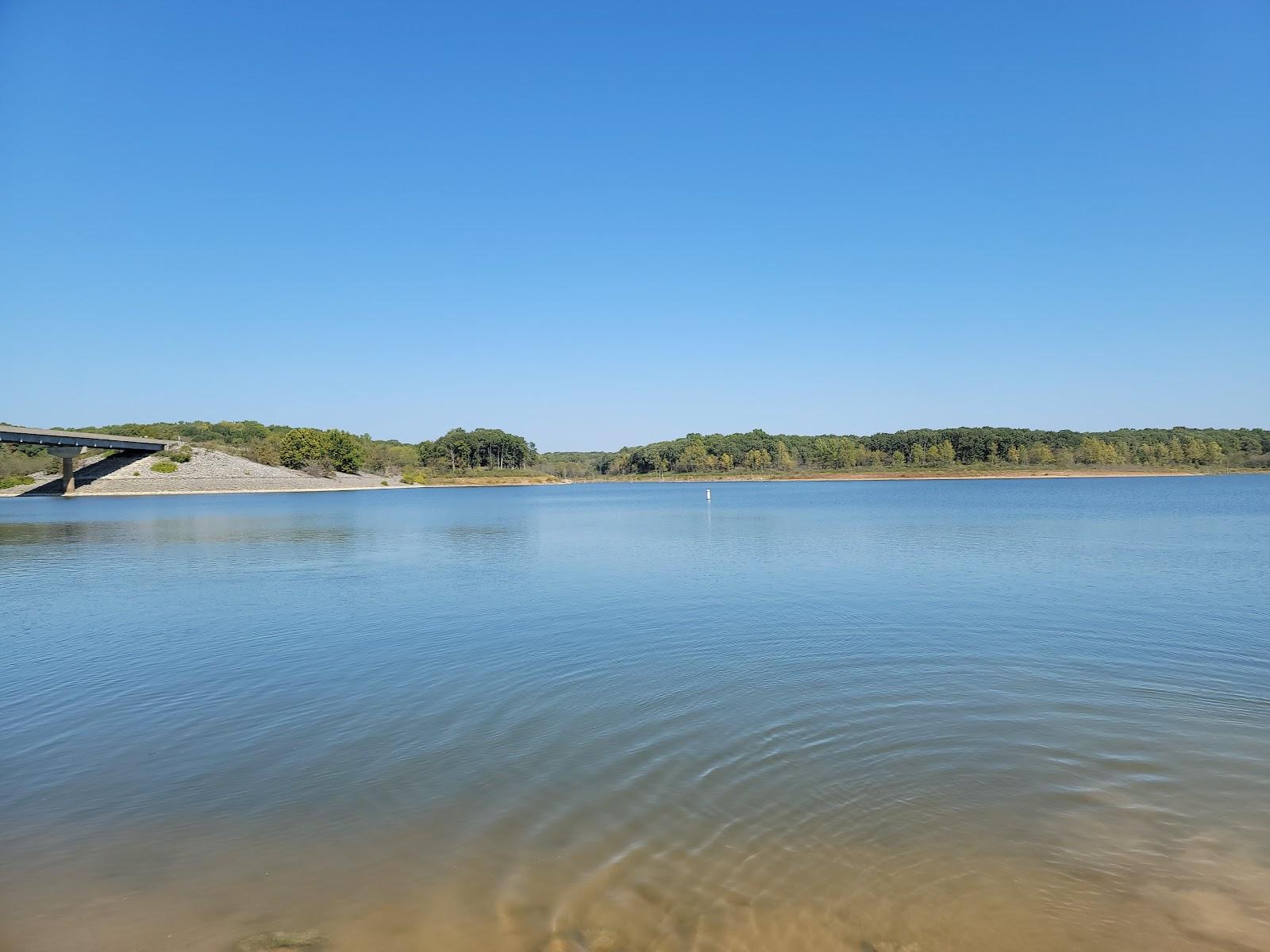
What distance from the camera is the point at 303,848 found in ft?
18.5

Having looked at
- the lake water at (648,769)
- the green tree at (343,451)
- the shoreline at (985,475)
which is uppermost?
the green tree at (343,451)

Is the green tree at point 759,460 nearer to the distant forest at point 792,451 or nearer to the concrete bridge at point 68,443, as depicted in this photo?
the distant forest at point 792,451

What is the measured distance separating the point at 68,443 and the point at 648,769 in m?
105

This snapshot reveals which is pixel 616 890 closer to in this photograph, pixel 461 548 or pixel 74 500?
pixel 461 548

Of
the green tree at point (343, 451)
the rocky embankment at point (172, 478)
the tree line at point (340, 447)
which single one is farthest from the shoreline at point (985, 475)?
the rocky embankment at point (172, 478)

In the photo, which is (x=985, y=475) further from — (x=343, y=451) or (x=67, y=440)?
(x=67, y=440)

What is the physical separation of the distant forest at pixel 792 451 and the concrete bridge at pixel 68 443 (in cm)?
1236

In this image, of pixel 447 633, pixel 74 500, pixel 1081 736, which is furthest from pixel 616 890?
pixel 74 500

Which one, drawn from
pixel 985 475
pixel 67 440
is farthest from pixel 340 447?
pixel 985 475

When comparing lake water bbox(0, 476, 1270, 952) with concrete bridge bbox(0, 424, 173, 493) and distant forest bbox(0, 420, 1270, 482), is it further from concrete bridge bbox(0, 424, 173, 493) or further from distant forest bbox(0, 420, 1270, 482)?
distant forest bbox(0, 420, 1270, 482)

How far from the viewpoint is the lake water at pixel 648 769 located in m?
4.70

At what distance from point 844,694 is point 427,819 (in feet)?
18.1

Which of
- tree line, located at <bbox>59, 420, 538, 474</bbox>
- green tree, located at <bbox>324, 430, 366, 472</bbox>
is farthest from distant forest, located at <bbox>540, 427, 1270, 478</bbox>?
green tree, located at <bbox>324, 430, 366, 472</bbox>

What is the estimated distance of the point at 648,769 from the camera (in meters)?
7.02
